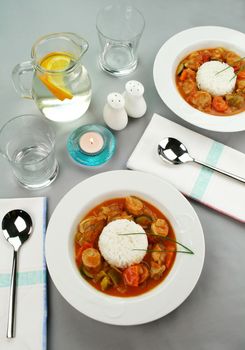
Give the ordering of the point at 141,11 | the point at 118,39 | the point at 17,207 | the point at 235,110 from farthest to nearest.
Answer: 1. the point at 141,11
2. the point at 118,39
3. the point at 235,110
4. the point at 17,207

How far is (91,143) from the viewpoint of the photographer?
1.25m

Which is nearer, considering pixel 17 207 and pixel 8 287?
pixel 8 287

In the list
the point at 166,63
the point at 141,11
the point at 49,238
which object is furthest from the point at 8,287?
the point at 141,11

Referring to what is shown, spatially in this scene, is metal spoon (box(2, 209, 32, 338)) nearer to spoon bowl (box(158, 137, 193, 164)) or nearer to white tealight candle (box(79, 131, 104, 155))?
white tealight candle (box(79, 131, 104, 155))

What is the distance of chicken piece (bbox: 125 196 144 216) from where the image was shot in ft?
3.68

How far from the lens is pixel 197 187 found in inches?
47.3

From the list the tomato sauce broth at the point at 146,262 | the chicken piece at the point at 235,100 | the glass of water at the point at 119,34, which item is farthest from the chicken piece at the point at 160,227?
the glass of water at the point at 119,34

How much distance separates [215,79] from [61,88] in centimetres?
51

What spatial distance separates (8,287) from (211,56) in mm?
1008

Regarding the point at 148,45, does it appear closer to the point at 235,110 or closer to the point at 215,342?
the point at 235,110

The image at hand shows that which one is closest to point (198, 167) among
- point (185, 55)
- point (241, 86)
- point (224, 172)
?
point (224, 172)

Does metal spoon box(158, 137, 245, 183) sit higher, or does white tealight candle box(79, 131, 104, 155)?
metal spoon box(158, 137, 245, 183)

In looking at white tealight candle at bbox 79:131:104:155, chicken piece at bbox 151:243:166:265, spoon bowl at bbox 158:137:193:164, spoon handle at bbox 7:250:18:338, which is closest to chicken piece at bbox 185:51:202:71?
spoon bowl at bbox 158:137:193:164

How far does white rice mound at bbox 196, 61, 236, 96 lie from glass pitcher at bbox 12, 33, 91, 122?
38 centimetres
